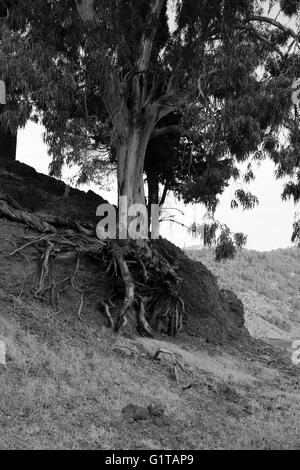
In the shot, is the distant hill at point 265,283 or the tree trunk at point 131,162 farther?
the distant hill at point 265,283

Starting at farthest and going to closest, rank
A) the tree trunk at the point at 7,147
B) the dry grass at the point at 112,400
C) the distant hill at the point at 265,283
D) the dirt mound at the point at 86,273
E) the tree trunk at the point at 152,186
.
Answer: the distant hill at the point at 265,283, the tree trunk at the point at 7,147, the tree trunk at the point at 152,186, the dirt mound at the point at 86,273, the dry grass at the point at 112,400

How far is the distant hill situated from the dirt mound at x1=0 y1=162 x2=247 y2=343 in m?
13.3

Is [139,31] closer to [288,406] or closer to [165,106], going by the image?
[165,106]

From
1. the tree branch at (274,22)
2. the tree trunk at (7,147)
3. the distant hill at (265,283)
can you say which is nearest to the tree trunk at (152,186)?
the tree trunk at (7,147)

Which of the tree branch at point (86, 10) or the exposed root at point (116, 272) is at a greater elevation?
the tree branch at point (86, 10)

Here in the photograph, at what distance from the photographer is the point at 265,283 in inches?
1909

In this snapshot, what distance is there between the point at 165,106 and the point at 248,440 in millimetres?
9207

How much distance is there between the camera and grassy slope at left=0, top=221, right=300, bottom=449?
7668 mm

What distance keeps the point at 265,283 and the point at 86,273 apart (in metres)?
36.4

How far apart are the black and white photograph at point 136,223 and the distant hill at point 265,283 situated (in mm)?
15619

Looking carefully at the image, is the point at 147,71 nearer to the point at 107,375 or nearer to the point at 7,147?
the point at 7,147

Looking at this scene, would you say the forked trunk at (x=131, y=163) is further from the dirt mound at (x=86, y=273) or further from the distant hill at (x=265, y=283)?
the distant hill at (x=265, y=283)

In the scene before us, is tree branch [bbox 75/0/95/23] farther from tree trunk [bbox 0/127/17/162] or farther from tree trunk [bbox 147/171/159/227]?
A: tree trunk [bbox 0/127/17/162]

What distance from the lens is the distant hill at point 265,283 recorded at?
3712 cm
